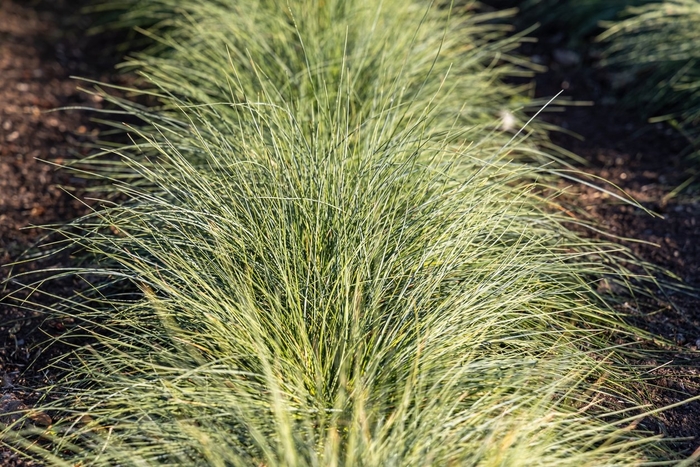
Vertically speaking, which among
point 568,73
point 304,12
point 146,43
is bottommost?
point 568,73

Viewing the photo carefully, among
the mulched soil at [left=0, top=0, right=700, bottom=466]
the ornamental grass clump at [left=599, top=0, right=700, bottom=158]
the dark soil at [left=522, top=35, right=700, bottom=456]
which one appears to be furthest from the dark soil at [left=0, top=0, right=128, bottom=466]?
the ornamental grass clump at [left=599, top=0, right=700, bottom=158]

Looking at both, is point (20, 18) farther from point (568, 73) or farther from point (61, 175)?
point (568, 73)

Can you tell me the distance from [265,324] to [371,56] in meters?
1.92

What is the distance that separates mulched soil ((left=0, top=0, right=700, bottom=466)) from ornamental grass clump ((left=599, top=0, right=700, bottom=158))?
0.13 meters

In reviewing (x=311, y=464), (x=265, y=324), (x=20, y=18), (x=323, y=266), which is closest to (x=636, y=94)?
(x=323, y=266)

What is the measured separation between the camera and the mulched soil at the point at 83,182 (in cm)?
289

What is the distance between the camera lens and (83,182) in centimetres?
420

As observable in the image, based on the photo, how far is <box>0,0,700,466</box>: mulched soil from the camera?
114 inches

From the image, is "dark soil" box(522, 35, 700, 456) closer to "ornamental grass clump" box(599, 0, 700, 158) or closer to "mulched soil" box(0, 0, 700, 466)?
"mulched soil" box(0, 0, 700, 466)

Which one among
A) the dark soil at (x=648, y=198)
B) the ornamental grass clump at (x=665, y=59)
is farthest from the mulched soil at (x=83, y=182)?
the ornamental grass clump at (x=665, y=59)

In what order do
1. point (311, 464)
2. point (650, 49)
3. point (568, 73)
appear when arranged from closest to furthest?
point (311, 464), point (650, 49), point (568, 73)

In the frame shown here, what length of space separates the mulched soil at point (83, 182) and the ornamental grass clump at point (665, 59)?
5.0 inches

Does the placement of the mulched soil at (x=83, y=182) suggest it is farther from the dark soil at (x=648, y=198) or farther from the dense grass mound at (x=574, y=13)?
the dense grass mound at (x=574, y=13)

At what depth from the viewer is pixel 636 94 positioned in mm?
4891
